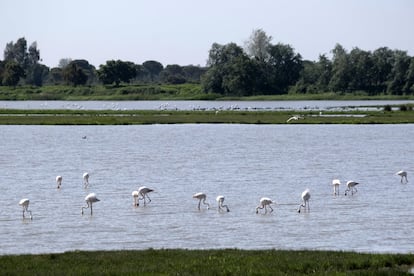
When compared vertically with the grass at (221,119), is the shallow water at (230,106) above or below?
below

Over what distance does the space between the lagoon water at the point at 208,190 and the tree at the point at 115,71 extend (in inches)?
4915

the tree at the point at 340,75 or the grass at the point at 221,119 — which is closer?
the grass at the point at 221,119

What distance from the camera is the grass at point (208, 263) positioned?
1814 centimetres

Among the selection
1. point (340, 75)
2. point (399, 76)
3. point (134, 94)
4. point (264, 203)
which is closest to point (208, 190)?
point (264, 203)

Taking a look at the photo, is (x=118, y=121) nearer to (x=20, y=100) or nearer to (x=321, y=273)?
(x=321, y=273)

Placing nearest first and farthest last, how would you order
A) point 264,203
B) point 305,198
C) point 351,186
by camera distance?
point 264,203 < point 305,198 < point 351,186

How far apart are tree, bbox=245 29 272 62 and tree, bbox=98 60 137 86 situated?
99.2 feet

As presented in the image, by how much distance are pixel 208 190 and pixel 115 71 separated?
162013 millimetres

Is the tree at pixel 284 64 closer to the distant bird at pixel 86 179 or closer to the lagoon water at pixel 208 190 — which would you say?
the lagoon water at pixel 208 190

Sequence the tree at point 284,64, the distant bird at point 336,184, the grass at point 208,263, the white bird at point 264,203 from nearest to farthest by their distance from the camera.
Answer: the grass at point 208,263 < the white bird at point 264,203 < the distant bird at point 336,184 < the tree at point 284,64

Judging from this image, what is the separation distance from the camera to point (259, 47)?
18025 cm

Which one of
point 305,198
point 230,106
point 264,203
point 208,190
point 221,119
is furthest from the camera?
point 230,106

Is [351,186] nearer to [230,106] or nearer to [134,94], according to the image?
[230,106]

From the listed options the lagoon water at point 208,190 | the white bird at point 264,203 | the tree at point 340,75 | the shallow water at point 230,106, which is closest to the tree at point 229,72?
the tree at point 340,75
